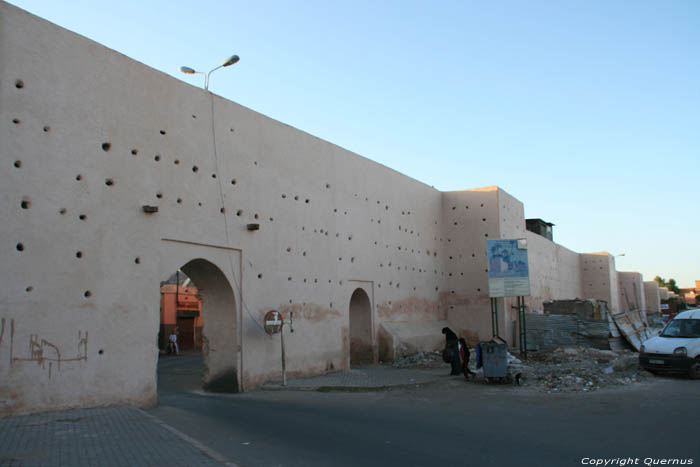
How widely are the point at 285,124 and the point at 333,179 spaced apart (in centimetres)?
291

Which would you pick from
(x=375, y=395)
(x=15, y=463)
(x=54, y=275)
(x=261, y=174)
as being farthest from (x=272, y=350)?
(x=15, y=463)

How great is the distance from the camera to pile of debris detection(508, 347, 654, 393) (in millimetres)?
13234

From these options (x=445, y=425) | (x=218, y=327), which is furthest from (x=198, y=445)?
(x=218, y=327)

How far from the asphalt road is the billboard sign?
245 inches

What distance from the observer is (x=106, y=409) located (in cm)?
997

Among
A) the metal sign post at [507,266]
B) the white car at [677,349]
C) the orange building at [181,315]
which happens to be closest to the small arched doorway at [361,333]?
the metal sign post at [507,266]

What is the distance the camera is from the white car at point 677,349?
14062 millimetres

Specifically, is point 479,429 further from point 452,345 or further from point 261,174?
point 261,174

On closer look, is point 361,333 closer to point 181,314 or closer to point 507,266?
point 507,266

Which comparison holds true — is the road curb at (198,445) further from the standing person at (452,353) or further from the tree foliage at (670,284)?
the tree foliage at (670,284)

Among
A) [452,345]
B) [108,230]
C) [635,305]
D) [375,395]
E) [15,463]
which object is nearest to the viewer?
[15,463]

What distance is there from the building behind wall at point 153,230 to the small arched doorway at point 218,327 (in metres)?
0.04

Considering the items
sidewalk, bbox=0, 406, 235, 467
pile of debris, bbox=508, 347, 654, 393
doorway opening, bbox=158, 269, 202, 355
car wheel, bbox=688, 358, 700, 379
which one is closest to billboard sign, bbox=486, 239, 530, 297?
pile of debris, bbox=508, 347, 654, 393

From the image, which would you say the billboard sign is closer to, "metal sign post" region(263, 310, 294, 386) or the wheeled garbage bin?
the wheeled garbage bin
